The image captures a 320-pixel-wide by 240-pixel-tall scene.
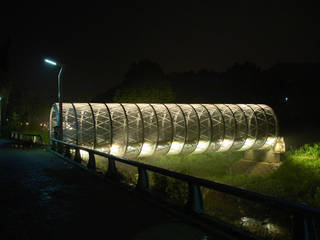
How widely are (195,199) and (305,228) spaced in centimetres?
265

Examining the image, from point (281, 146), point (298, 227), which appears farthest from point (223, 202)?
point (281, 146)

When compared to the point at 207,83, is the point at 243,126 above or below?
below

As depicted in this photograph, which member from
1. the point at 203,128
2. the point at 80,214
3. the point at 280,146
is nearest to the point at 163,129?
the point at 203,128

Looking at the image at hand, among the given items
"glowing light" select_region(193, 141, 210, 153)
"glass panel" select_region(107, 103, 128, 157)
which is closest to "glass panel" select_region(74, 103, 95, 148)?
"glass panel" select_region(107, 103, 128, 157)

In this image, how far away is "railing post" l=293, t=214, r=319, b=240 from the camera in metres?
4.04

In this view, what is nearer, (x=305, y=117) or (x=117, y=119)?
(x=117, y=119)

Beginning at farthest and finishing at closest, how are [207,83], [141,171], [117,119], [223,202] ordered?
[207,83]
[117,119]
[223,202]
[141,171]

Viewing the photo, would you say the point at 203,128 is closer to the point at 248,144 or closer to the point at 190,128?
the point at 190,128

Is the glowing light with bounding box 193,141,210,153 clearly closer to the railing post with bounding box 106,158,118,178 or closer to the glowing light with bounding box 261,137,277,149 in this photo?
the glowing light with bounding box 261,137,277,149

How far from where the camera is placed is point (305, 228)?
4.08 m

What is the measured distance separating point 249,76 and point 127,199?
204ft

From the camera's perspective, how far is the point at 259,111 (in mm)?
35281

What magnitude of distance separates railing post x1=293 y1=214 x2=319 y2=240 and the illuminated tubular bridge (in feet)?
66.6

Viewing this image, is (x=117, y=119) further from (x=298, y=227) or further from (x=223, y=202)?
(x=298, y=227)
